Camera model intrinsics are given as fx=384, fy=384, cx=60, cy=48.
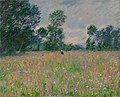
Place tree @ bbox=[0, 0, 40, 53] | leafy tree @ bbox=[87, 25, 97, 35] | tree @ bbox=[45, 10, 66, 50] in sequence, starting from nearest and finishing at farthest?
tree @ bbox=[0, 0, 40, 53] < tree @ bbox=[45, 10, 66, 50] < leafy tree @ bbox=[87, 25, 97, 35]

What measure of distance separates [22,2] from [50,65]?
68.2ft

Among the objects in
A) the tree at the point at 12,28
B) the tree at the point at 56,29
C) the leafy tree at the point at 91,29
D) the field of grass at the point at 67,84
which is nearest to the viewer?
the field of grass at the point at 67,84

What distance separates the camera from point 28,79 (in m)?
13.7

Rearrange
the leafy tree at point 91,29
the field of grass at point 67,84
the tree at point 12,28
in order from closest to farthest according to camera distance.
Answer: the field of grass at point 67,84 < the tree at point 12,28 < the leafy tree at point 91,29

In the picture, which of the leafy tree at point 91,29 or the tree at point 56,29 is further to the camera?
the leafy tree at point 91,29

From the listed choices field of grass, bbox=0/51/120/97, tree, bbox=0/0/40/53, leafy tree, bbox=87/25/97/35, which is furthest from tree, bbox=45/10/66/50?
field of grass, bbox=0/51/120/97

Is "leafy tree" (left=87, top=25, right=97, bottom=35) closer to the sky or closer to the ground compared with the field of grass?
closer to the sky

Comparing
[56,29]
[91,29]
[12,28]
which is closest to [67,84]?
[12,28]

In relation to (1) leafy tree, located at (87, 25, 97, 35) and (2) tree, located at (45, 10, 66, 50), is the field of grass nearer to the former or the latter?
(2) tree, located at (45, 10, 66, 50)

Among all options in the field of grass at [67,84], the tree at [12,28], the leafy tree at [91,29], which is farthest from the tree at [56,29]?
the field of grass at [67,84]

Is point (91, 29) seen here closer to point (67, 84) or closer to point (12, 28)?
point (12, 28)

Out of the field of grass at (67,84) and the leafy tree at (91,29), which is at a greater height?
the leafy tree at (91,29)

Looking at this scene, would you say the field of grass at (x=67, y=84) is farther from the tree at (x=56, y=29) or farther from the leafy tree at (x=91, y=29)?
the leafy tree at (x=91, y=29)

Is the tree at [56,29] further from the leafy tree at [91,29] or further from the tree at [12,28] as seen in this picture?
the tree at [12,28]
